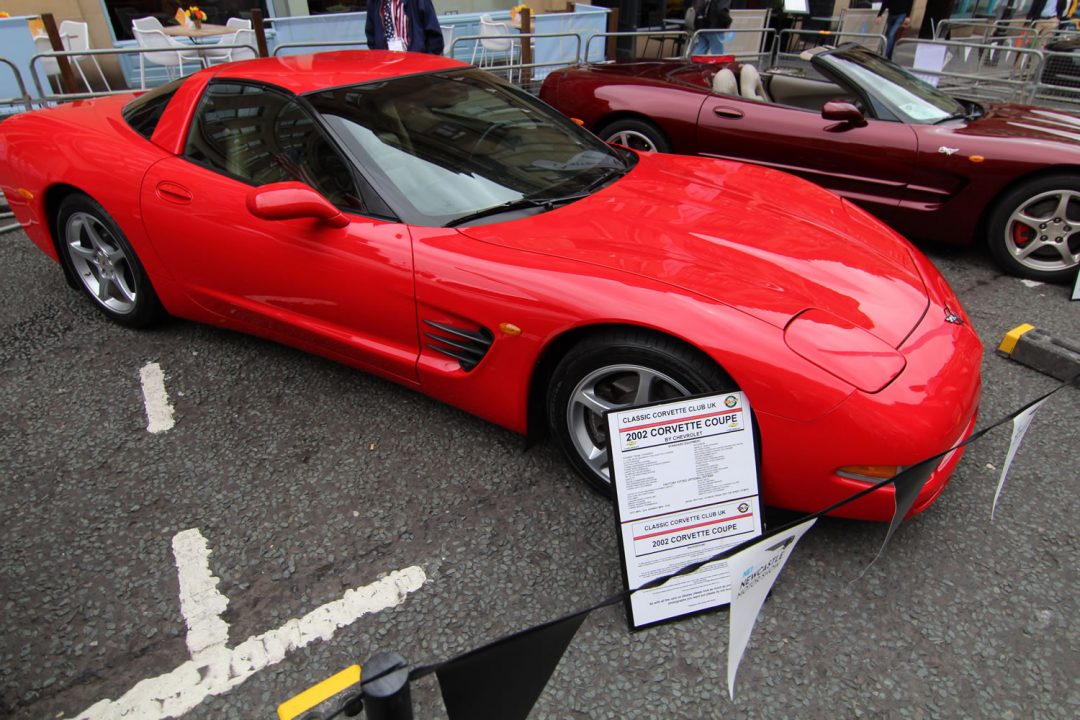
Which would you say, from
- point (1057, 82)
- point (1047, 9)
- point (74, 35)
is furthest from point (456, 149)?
point (1047, 9)

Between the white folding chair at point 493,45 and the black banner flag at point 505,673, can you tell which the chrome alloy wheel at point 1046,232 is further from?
the white folding chair at point 493,45

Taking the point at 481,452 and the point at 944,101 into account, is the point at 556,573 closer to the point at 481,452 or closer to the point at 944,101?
the point at 481,452

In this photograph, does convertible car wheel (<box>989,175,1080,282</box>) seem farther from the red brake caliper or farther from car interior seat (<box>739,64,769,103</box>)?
car interior seat (<box>739,64,769,103</box>)

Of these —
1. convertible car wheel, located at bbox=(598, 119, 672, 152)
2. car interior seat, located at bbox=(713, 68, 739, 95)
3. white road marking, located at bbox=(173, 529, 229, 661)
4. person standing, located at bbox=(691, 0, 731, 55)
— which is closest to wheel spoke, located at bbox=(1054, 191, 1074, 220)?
car interior seat, located at bbox=(713, 68, 739, 95)

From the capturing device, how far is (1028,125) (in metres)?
4.09

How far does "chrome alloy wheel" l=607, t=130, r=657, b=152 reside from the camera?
4.84 metres

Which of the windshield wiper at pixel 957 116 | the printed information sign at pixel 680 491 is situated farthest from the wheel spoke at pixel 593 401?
the windshield wiper at pixel 957 116

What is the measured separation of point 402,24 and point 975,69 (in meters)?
6.30

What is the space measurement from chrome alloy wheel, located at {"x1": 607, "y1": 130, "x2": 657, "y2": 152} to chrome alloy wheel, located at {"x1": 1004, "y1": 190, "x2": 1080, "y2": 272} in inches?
88.9

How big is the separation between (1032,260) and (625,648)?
3.68 metres

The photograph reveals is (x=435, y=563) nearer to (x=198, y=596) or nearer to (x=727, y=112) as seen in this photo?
(x=198, y=596)

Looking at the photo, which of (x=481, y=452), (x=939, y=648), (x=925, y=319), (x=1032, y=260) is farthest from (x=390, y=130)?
(x=1032, y=260)

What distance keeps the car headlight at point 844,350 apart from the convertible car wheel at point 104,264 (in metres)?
2.83

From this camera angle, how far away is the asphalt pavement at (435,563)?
173 centimetres
